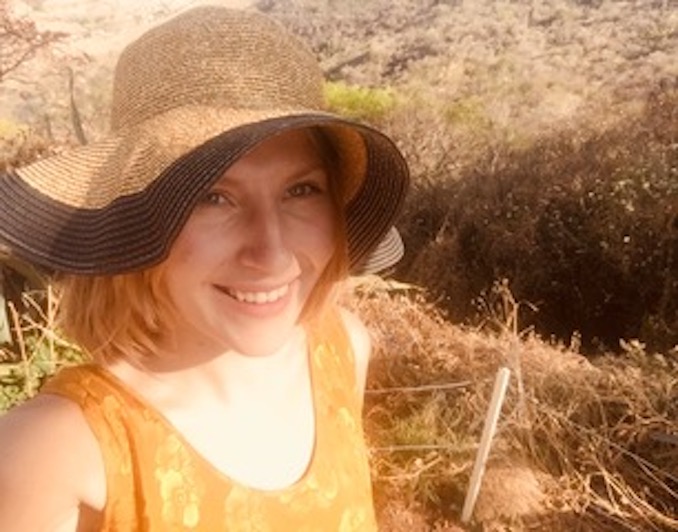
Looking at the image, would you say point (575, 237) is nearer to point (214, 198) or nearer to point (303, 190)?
point (303, 190)

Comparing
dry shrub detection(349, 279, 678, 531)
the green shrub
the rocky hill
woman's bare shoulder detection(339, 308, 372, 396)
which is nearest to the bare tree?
the rocky hill

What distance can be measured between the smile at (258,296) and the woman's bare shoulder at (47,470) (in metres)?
0.22

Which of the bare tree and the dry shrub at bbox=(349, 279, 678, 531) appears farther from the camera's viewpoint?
the bare tree

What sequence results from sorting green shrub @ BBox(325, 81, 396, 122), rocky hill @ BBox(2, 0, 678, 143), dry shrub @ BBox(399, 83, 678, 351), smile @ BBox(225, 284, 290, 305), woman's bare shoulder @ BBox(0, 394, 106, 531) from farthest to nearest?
rocky hill @ BBox(2, 0, 678, 143) → green shrub @ BBox(325, 81, 396, 122) → dry shrub @ BBox(399, 83, 678, 351) → smile @ BBox(225, 284, 290, 305) → woman's bare shoulder @ BBox(0, 394, 106, 531)

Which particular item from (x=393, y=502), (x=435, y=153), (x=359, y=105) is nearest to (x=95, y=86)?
(x=359, y=105)

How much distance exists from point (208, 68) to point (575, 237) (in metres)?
7.36

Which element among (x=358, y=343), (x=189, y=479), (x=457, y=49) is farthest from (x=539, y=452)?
(x=457, y=49)

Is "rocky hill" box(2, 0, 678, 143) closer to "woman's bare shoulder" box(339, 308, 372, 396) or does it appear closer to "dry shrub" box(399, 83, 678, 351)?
"dry shrub" box(399, 83, 678, 351)

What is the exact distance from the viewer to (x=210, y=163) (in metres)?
0.88

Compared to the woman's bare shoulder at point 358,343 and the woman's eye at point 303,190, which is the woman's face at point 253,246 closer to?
the woman's eye at point 303,190

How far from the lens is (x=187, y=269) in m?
0.98

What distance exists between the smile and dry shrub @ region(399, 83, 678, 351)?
6284 mm

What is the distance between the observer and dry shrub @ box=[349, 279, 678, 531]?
12.5 feet

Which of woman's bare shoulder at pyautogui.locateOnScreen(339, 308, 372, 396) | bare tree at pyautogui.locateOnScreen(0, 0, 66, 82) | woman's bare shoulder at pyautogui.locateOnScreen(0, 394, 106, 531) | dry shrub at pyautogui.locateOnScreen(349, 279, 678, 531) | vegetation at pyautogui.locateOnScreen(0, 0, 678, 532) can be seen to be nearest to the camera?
woman's bare shoulder at pyautogui.locateOnScreen(0, 394, 106, 531)
